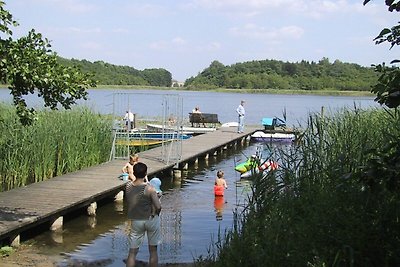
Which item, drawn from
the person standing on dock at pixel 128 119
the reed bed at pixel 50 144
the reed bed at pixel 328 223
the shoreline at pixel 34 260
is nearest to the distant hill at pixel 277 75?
the person standing on dock at pixel 128 119

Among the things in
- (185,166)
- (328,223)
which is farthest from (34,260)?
(185,166)

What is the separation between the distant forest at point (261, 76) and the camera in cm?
10344

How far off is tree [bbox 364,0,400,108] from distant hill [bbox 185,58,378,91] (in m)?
101

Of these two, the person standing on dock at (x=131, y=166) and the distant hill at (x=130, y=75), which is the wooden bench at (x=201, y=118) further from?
the distant hill at (x=130, y=75)

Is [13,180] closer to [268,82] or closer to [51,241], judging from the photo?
[51,241]

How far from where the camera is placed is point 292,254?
4.88 metres

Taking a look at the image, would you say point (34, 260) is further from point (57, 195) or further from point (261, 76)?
point (261, 76)

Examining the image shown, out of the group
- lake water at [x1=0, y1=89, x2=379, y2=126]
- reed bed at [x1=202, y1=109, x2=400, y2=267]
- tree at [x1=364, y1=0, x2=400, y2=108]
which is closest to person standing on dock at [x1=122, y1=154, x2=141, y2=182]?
lake water at [x1=0, y1=89, x2=379, y2=126]

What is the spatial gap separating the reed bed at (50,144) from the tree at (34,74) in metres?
4.76

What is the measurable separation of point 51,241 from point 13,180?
4.55m

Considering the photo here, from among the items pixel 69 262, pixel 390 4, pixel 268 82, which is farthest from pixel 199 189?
pixel 268 82

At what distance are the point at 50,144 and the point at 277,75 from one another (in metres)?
105

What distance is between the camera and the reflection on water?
874cm

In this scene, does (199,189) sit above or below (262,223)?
below
